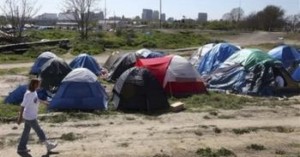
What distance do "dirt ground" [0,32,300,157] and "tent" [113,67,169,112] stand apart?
2.28 feet

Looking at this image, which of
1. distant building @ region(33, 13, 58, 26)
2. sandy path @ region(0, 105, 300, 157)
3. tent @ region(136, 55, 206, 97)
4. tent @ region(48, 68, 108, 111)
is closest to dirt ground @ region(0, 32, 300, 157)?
sandy path @ region(0, 105, 300, 157)

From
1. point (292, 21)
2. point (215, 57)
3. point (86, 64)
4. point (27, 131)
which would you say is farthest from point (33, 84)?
point (292, 21)

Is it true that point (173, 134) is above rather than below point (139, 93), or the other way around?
below

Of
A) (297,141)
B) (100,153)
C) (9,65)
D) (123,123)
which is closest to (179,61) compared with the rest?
(123,123)

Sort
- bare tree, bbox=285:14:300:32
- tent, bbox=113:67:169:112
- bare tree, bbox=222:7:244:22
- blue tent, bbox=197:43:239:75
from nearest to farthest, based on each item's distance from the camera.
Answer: tent, bbox=113:67:169:112, blue tent, bbox=197:43:239:75, bare tree, bbox=285:14:300:32, bare tree, bbox=222:7:244:22

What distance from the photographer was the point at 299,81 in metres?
21.6

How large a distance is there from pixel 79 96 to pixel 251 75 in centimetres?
723

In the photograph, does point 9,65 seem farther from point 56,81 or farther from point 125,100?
point 125,100

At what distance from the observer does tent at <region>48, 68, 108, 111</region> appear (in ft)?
48.6

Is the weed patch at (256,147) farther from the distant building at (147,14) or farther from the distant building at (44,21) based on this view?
the distant building at (147,14)

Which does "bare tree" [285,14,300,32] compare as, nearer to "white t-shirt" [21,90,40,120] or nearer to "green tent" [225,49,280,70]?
"green tent" [225,49,280,70]

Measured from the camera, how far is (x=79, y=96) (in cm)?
1485

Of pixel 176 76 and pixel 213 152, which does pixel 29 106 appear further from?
pixel 176 76

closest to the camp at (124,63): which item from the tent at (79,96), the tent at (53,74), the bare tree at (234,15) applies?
the tent at (53,74)
